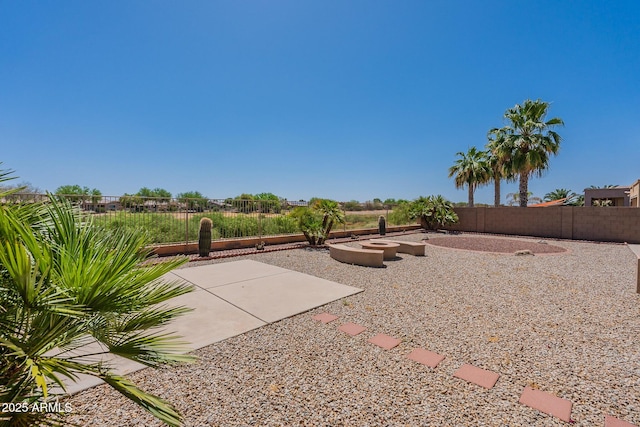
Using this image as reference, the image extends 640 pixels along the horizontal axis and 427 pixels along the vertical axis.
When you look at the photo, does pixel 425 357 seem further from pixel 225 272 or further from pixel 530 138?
pixel 530 138

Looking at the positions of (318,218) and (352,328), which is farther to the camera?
(318,218)

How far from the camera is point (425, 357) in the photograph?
316 cm

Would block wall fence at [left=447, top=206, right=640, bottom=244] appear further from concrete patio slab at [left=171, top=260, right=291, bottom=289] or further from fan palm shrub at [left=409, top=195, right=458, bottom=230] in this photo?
concrete patio slab at [left=171, top=260, right=291, bottom=289]

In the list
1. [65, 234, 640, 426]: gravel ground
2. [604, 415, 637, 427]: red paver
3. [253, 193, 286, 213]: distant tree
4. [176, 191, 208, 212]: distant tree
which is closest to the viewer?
[604, 415, 637, 427]: red paver

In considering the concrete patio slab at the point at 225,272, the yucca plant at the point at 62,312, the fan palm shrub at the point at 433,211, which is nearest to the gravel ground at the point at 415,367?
the yucca plant at the point at 62,312

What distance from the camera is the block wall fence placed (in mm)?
13734

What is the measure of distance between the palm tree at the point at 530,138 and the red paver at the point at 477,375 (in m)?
18.0

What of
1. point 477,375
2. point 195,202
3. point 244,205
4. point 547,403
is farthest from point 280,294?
point 244,205

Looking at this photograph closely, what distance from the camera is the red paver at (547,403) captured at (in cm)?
Result: 229

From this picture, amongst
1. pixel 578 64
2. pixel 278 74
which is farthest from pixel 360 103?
pixel 578 64

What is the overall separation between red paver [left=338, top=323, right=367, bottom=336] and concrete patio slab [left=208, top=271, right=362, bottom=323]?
896 mm

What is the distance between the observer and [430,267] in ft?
26.4

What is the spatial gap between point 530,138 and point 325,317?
1923 centimetres

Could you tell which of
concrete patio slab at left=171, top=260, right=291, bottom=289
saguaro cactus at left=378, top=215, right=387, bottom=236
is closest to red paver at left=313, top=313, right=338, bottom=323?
concrete patio slab at left=171, top=260, right=291, bottom=289
